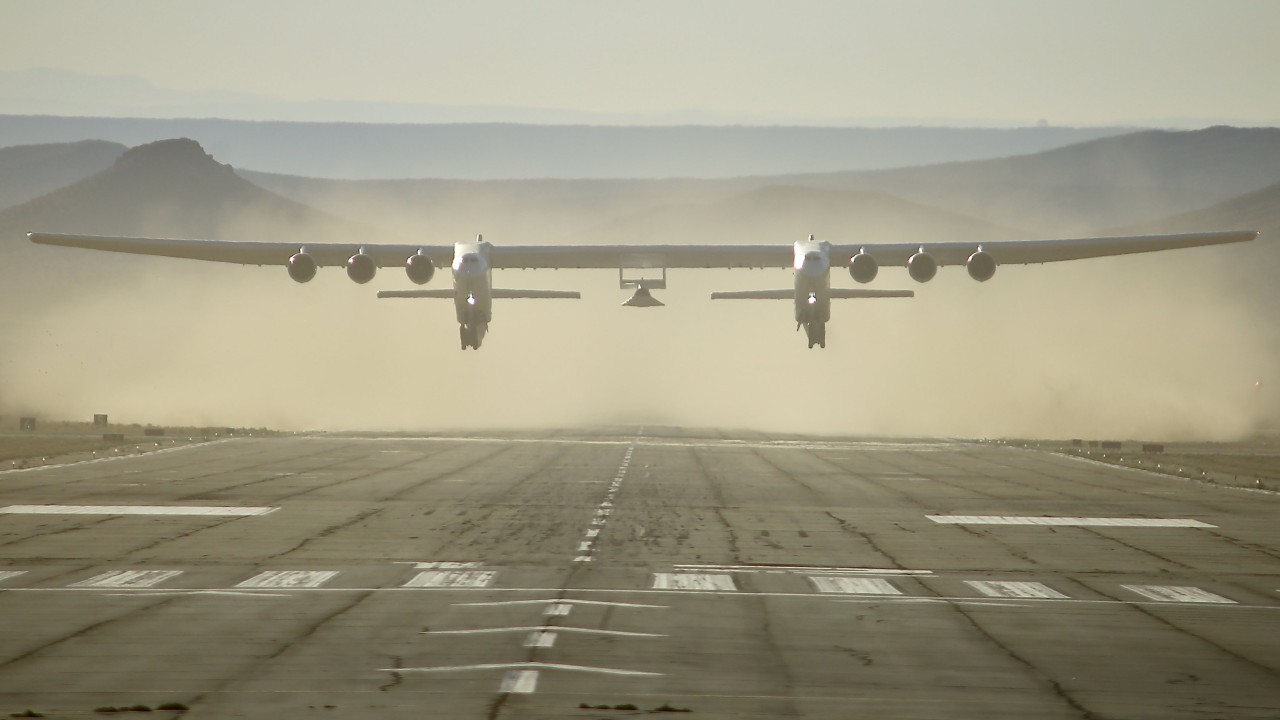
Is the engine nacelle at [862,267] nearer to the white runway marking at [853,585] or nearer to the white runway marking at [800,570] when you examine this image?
the white runway marking at [800,570]

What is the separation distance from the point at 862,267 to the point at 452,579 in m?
27.9

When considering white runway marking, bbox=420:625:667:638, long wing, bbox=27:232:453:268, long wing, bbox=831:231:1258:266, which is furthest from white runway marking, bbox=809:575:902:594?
long wing, bbox=27:232:453:268

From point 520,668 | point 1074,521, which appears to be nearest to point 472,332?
point 1074,521

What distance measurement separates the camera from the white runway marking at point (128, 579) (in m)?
21.0

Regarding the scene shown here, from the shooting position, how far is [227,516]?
31.4 metres

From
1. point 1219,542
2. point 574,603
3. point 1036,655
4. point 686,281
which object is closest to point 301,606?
point 574,603

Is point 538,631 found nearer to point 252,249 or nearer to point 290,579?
point 290,579

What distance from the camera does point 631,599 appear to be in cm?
2027

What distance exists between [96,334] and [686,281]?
83636mm

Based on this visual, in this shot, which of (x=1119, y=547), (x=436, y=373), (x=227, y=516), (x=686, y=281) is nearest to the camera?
(x=1119, y=547)

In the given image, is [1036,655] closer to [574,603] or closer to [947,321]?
[574,603]

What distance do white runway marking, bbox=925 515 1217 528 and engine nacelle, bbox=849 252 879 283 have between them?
48.0ft

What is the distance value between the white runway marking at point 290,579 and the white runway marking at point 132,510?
9.32m

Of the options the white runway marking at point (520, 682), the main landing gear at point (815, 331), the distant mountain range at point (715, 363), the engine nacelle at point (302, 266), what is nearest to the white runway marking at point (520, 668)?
the white runway marking at point (520, 682)
